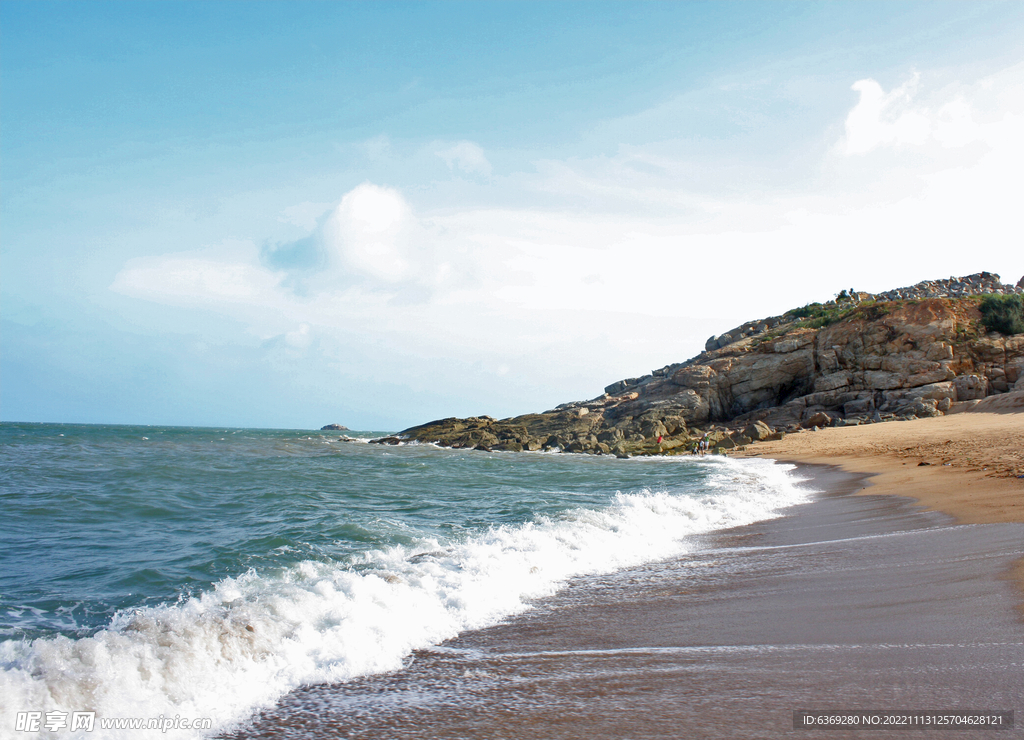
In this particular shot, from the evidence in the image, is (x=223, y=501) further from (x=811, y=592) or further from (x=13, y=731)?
(x=811, y=592)

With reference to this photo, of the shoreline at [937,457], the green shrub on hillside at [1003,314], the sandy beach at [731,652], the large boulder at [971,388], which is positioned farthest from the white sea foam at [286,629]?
the green shrub on hillside at [1003,314]

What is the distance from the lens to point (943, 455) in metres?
16.9

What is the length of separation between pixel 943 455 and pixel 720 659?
1682cm

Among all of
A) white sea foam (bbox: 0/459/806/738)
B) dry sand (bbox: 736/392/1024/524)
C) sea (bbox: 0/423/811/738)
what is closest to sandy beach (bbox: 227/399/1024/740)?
white sea foam (bbox: 0/459/806/738)

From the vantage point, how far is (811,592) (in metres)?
5.43

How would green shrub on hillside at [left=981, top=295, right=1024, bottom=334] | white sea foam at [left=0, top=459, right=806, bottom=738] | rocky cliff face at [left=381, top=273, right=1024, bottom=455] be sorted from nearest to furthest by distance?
white sea foam at [left=0, top=459, right=806, bottom=738] → rocky cliff face at [left=381, top=273, right=1024, bottom=455] → green shrub on hillside at [left=981, top=295, right=1024, bottom=334]

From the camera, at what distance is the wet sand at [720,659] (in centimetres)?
315

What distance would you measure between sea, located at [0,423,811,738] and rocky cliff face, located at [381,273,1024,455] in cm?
1942

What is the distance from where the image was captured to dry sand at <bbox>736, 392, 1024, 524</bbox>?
9.38 m

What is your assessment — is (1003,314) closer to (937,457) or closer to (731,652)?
(937,457)

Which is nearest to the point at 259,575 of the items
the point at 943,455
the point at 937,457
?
the point at 937,457

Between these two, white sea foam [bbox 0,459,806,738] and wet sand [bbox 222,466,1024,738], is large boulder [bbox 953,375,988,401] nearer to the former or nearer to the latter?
wet sand [bbox 222,466,1024,738]

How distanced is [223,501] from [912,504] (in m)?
13.8

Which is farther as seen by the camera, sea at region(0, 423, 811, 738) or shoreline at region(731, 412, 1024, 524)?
shoreline at region(731, 412, 1024, 524)
